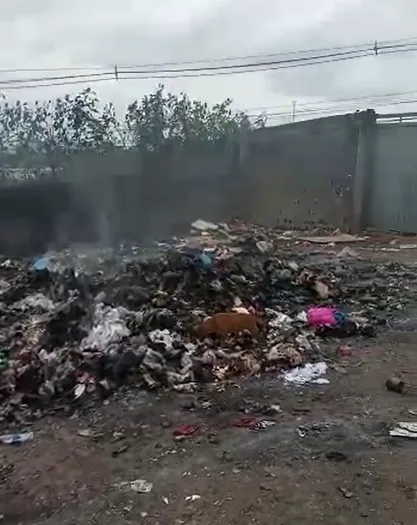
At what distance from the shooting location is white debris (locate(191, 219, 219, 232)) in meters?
11.9

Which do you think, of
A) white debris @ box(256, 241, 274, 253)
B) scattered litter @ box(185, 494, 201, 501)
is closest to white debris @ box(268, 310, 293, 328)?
white debris @ box(256, 241, 274, 253)

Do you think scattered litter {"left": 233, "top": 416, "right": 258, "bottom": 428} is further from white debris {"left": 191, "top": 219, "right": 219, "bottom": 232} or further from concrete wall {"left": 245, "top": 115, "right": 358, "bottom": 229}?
concrete wall {"left": 245, "top": 115, "right": 358, "bottom": 229}

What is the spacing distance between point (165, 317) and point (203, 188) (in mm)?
7702

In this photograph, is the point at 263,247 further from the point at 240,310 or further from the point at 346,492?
the point at 346,492

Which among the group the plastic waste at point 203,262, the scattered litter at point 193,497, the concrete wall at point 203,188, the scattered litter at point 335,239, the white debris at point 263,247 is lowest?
the scattered litter at point 193,497

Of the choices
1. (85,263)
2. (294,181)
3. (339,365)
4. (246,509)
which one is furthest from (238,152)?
(246,509)

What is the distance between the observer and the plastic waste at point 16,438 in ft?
12.5

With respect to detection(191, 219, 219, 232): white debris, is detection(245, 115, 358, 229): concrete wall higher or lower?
higher

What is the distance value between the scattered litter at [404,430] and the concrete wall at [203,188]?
6651mm

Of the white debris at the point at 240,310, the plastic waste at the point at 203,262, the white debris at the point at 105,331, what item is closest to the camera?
the white debris at the point at 105,331

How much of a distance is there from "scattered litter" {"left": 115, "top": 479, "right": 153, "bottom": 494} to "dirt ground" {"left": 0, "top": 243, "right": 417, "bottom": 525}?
37 millimetres

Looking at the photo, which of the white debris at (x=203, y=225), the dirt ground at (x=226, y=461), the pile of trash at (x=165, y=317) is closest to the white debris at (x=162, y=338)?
the pile of trash at (x=165, y=317)

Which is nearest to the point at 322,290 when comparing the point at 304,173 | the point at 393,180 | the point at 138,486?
the point at 138,486

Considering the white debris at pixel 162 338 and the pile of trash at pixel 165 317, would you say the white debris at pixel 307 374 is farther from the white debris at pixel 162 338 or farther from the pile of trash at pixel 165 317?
the white debris at pixel 162 338
